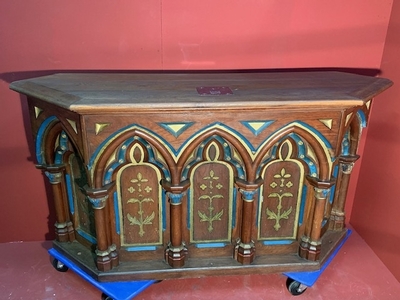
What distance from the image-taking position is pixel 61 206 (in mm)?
2225

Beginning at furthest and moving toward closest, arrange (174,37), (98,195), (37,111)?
(174,37)
(37,111)
(98,195)

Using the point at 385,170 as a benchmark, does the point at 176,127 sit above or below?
above

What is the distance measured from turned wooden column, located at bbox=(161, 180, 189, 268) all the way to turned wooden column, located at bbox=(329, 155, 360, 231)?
93 centimetres

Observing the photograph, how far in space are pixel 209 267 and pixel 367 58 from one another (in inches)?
59.9

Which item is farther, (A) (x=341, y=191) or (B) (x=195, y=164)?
→ (A) (x=341, y=191)

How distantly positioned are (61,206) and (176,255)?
2.27 feet

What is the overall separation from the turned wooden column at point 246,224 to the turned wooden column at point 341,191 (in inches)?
23.9

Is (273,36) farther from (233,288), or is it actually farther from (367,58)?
(233,288)

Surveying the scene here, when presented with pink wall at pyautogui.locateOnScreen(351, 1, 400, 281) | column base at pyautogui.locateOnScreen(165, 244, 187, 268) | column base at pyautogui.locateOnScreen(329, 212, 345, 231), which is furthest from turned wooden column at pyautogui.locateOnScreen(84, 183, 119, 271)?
pink wall at pyautogui.locateOnScreen(351, 1, 400, 281)

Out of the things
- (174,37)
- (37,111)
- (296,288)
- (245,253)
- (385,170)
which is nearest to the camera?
(37,111)

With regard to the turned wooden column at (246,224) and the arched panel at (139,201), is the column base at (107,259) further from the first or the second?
the turned wooden column at (246,224)

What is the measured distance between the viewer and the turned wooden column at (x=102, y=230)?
1855 mm

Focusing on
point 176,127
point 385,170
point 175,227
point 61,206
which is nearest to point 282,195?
point 175,227

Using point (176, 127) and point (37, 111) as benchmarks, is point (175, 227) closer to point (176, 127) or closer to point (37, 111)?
point (176, 127)
